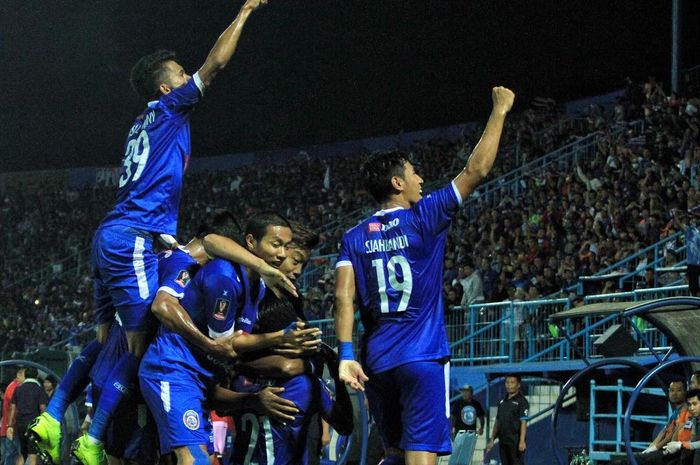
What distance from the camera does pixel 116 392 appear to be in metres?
6.27

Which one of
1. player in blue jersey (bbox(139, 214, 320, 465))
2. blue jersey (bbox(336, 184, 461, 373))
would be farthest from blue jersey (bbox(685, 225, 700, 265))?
player in blue jersey (bbox(139, 214, 320, 465))

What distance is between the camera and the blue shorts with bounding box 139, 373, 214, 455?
5727 millimetres

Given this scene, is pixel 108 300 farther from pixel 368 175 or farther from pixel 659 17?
pixel 659 17

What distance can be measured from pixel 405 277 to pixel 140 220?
5.40ft

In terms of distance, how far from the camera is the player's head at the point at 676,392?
1045 cm

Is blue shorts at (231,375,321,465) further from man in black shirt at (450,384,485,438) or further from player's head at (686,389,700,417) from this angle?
man in black shirt at (450,384,485,438)

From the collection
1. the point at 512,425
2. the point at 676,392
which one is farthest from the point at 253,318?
the point at 512,425

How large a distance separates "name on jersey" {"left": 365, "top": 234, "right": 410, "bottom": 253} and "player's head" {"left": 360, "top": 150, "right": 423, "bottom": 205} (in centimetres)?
28

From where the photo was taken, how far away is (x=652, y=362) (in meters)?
14.5

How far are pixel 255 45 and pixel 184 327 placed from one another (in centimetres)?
2720

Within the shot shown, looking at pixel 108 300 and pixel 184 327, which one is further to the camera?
pixel 108 300

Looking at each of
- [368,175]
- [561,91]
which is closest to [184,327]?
[368,175]

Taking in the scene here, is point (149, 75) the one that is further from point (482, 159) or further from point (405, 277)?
point (482, 159)

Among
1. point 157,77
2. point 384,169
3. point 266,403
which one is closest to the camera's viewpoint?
point 266,403
